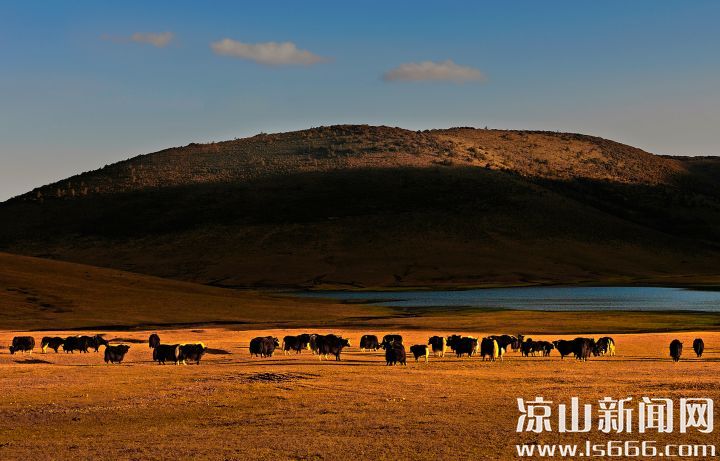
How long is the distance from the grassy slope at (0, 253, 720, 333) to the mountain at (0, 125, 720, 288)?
4354 cm

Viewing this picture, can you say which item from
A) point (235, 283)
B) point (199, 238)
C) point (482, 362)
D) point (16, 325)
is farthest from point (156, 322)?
point (199, 238)

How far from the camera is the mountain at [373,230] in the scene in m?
140

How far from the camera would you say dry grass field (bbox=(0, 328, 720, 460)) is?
18.1m

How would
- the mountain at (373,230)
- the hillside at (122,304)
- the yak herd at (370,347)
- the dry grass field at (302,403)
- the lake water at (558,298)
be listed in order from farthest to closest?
the mountain at (373,230) < the lake water at (558,298) < the hillside at (122,304) < the yak herd at (370,347) < the dry grass field at (302,403)

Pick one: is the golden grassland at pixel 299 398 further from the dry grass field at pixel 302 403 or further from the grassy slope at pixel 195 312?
the grassy slope at pixel 195 312

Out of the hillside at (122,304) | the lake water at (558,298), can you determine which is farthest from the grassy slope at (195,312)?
the lake water at (558,298)

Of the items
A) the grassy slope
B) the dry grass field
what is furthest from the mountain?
the dry grass field

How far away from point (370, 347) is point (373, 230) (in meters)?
117

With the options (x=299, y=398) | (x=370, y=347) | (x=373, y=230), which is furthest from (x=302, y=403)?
(x=373, y=230)

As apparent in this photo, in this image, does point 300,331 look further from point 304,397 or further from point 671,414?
point 671,414

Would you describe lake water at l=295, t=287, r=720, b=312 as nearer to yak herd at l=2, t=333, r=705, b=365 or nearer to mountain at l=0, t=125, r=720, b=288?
mountain at l=0, t=125, r=720, b=288

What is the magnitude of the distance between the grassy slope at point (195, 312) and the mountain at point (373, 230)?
43.5 metres

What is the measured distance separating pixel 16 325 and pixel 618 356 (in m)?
38.9

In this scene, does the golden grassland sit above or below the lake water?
below
